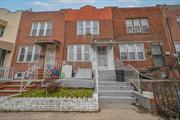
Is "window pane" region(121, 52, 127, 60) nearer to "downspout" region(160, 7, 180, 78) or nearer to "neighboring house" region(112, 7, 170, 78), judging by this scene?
"neighboring house" region(112, 7, 170, 78)

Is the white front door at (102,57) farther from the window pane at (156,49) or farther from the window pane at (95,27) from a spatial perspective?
the window pane at (156,49)

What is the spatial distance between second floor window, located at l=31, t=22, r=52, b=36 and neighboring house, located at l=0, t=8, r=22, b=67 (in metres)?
1.95

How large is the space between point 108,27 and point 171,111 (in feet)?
33.6

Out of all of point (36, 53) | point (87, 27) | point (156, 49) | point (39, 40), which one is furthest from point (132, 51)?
point (36, 53)

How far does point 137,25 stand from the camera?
45.2 ft

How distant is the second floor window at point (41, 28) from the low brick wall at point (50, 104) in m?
9.42

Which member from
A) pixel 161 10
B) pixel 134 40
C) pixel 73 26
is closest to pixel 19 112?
pixel 73 26

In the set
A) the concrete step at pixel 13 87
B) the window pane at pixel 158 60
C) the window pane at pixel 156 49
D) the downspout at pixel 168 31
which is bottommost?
the concrete step at pixel 13 87

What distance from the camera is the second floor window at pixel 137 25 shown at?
13555 mm

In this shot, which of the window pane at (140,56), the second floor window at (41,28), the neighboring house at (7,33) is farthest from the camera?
the second floor window at (41,28)

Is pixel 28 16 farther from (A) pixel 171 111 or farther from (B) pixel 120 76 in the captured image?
(A) pixel 171 111

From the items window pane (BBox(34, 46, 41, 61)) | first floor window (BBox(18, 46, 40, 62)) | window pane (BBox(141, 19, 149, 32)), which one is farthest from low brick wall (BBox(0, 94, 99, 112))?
window pane (BBox(141, 19, 149, 32))

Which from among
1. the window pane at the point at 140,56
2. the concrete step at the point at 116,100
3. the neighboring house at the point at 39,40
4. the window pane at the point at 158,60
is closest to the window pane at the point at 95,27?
the neighboring house at the point at 39,40

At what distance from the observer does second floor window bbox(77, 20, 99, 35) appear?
13359 millimetres
